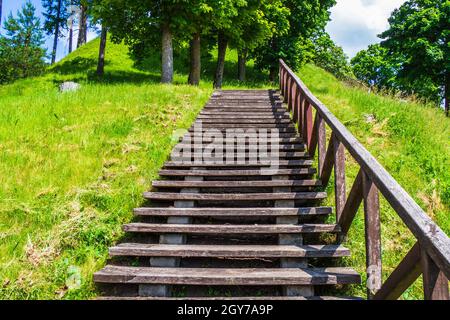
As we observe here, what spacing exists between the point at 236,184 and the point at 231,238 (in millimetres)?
1114

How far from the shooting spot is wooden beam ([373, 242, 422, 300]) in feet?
7.99

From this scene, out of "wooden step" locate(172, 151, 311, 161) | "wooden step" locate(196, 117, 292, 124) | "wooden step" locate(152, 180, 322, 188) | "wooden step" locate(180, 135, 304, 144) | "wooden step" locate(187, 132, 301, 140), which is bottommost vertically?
"wooden step" locate(152, 180, 322, 188)

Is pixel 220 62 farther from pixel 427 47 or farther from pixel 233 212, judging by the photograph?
pixel 233 212

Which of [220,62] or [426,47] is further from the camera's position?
[426,47]

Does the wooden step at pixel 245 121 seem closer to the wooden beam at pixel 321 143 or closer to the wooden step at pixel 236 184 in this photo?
the wooden beam at pixel 321 143

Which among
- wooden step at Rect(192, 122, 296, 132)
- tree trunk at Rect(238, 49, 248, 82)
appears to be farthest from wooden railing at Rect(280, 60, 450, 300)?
tree trunk at Rect(238, 49, 248, 82)

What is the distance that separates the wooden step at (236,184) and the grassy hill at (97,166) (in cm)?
41

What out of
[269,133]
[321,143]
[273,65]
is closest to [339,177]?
[321,143]

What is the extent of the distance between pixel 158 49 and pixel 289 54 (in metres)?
9.77

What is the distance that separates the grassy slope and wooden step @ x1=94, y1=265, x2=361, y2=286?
286 mm

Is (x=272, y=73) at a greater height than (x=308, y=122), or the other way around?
(x=272, y=73)

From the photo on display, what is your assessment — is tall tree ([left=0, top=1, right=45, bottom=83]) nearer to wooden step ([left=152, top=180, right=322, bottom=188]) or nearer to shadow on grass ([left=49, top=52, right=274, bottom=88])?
shadow on grass ([left=49, top=52, right=274, bottom=88])

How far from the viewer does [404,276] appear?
8.48ft

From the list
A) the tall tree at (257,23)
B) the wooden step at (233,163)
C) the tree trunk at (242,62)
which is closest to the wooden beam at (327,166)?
the wooden step at (233,163)
